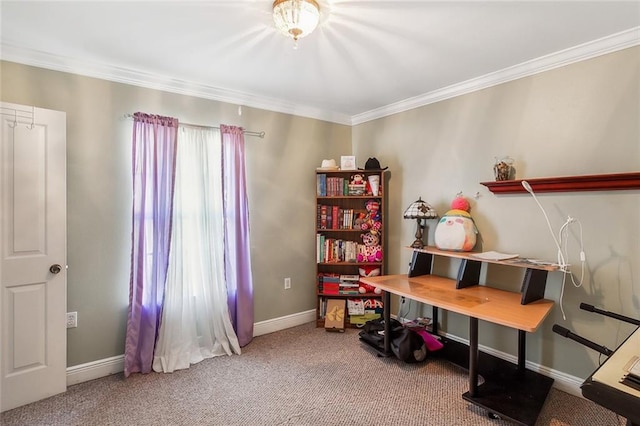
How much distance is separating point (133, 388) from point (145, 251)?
3.30 feet

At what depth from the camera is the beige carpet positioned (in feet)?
6.42

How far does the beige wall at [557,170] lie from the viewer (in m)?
2.04

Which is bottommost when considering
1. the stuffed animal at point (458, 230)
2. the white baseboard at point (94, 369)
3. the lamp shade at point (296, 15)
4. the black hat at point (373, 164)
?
the white baseboard at point (94, 369)

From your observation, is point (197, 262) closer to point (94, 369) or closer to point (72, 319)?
point (72, 319)

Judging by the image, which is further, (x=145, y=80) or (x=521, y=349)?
(x=145, y=80)

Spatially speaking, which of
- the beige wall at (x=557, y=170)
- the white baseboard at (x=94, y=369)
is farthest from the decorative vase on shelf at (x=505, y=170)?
the white baseboard at (x=94, y=369)

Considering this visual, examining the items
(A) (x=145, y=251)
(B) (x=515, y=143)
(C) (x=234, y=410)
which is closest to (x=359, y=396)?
(C) (x=234, y=410)

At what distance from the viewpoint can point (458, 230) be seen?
8.69 feet

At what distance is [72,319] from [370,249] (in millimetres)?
2679

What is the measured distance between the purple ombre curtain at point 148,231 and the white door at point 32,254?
43 cm

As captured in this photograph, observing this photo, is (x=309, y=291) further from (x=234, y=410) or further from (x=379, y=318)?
(x=234, y=410)

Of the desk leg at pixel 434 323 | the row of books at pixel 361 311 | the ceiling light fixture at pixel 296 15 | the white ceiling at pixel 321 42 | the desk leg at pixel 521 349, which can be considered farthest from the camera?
the row of books at pixel 361 311

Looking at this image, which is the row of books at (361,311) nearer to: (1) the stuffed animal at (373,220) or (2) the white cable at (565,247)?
(1) the stuffed animal at (373,220)

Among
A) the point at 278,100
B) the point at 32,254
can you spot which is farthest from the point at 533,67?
the point at 32,254
